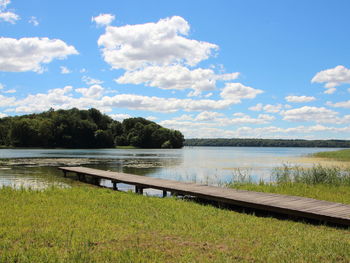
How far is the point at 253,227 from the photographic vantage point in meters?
7.23

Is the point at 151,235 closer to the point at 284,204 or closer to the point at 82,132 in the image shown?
the point at 284,204

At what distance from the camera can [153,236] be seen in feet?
20.6

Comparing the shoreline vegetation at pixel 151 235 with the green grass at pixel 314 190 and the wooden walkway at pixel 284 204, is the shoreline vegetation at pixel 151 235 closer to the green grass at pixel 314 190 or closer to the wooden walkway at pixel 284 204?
the wooden walkway at pixel 284 204

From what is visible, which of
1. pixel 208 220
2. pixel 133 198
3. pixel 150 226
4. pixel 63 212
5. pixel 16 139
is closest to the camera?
pixel 150 226

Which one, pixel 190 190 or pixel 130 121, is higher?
pixel 130 121

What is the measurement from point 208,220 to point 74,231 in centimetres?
300

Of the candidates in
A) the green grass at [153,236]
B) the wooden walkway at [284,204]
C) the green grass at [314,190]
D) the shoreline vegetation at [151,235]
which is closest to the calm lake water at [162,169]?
the green grass at [314,190]

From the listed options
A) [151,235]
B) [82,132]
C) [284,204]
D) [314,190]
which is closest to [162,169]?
[314,190]

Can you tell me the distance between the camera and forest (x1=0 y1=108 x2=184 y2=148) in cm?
9338

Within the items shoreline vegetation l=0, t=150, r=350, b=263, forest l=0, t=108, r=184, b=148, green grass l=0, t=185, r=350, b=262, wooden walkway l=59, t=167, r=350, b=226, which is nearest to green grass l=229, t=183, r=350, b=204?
wooden walkway l=59, t=167, r=350, b=226

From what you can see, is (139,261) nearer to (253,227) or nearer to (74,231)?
(74,231)

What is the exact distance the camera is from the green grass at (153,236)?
17.2ft

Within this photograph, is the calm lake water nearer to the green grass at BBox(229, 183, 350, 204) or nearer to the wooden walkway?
the green grass at BBox(229, 183, 350, 204)

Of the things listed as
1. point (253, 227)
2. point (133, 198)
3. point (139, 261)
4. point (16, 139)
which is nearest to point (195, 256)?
point (139, 261)
